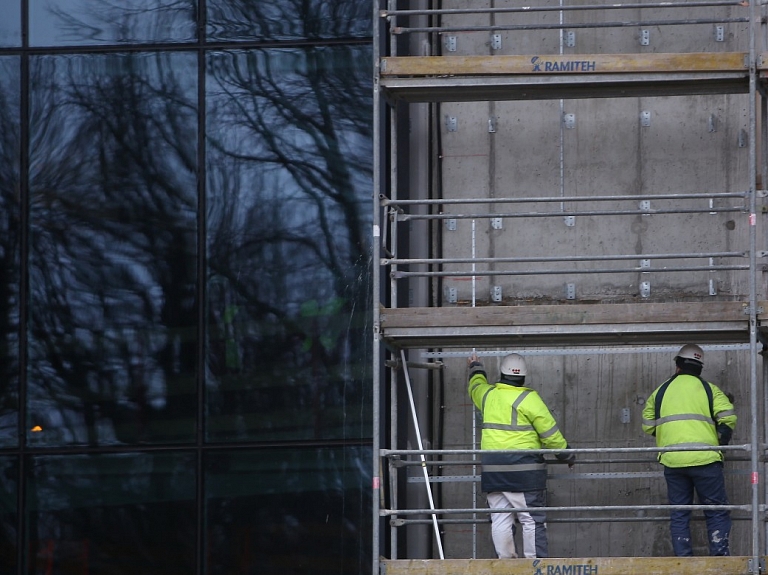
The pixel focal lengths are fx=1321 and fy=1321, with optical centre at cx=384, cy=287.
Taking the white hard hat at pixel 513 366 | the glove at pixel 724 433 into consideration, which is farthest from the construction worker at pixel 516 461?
the glove at pixel 724 433

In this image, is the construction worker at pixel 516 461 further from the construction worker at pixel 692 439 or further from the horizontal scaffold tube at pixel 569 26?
the horizontal scaffold tube at pixel 569 26

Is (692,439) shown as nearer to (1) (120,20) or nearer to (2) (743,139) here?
(2) (743,139)

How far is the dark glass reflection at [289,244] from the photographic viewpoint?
36.5ft

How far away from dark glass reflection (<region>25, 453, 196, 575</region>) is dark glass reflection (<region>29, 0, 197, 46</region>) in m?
3.61

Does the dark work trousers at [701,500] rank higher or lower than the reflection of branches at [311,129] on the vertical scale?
lower

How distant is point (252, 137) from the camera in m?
11.4

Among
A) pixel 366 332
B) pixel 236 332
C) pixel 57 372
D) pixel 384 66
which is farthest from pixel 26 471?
pixel 384 66

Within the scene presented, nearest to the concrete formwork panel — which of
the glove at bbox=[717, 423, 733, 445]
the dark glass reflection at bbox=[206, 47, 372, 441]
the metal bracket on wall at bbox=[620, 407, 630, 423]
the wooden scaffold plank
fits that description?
the metal bracket on wall at bbox=[620, 407, 630, 423]

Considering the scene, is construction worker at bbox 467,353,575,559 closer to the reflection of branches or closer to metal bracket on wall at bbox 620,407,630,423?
metal bracket on wall at bbox 620,407,630,423

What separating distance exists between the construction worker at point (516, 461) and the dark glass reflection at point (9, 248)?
4161 millimetres

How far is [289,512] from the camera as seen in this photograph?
11086 millimetres

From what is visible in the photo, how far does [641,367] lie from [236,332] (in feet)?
11.2

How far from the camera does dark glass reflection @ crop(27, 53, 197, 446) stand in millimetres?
11242

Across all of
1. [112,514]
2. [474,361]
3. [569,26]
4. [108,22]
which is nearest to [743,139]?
[569,26]
